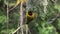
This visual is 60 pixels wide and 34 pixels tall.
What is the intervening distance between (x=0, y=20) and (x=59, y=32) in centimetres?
122

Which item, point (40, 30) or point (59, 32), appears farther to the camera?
point (59, 32)

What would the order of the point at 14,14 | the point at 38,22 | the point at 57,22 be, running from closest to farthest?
the point at 38,22 → the point at 14,14 → the point at 57,22

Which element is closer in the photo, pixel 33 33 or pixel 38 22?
pixel 38 22

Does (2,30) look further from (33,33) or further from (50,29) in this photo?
(50,29)

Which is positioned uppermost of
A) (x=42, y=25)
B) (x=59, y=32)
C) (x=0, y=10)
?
(x=0, y=10)

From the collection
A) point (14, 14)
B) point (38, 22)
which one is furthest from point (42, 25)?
point (14, 14)

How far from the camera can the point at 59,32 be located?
386cm

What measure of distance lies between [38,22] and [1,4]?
2.23ft

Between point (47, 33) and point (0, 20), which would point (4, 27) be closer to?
point (0, 20)

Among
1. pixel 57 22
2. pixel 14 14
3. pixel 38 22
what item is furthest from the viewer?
pixel 57 22

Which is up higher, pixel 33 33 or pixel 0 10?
pixel 0 10

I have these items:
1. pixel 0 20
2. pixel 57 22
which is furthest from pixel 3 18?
pixel 57 22

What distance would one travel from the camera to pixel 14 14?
10.7 ft

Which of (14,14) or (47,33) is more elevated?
(14,14)
